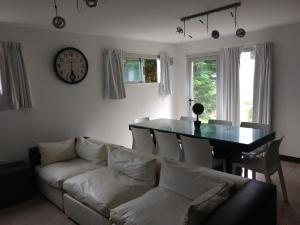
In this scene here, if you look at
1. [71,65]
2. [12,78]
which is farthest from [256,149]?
[12,78]

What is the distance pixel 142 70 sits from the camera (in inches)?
213

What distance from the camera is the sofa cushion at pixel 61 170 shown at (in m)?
3.06

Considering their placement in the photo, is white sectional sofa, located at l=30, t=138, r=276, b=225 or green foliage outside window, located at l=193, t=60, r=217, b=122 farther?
green foliage outside window, located at l=193, t=60, r=217, b=122

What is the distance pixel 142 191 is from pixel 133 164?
14.2 inches

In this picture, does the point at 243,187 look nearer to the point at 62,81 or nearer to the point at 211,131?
the point at 211,131

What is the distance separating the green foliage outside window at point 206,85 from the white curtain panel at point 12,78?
373cm

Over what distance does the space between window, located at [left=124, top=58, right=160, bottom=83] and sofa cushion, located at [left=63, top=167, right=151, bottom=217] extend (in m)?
2.62

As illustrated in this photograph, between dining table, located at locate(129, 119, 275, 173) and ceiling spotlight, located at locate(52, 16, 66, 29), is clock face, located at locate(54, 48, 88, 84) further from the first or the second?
ceiling spotlight, located at locate(52, 16, 66, 29)

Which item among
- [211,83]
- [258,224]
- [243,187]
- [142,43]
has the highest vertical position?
[142,43]

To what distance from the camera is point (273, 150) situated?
292cm

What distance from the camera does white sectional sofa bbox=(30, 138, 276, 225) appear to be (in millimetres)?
1849

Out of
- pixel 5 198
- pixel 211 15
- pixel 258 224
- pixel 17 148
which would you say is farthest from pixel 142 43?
pixel 258 224

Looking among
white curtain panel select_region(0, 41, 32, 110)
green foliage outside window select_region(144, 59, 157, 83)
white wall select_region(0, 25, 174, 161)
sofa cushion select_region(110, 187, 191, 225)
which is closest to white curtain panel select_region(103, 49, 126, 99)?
white wall select_region(0, 25, 174, 161)

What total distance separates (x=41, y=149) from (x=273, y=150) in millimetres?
3090
